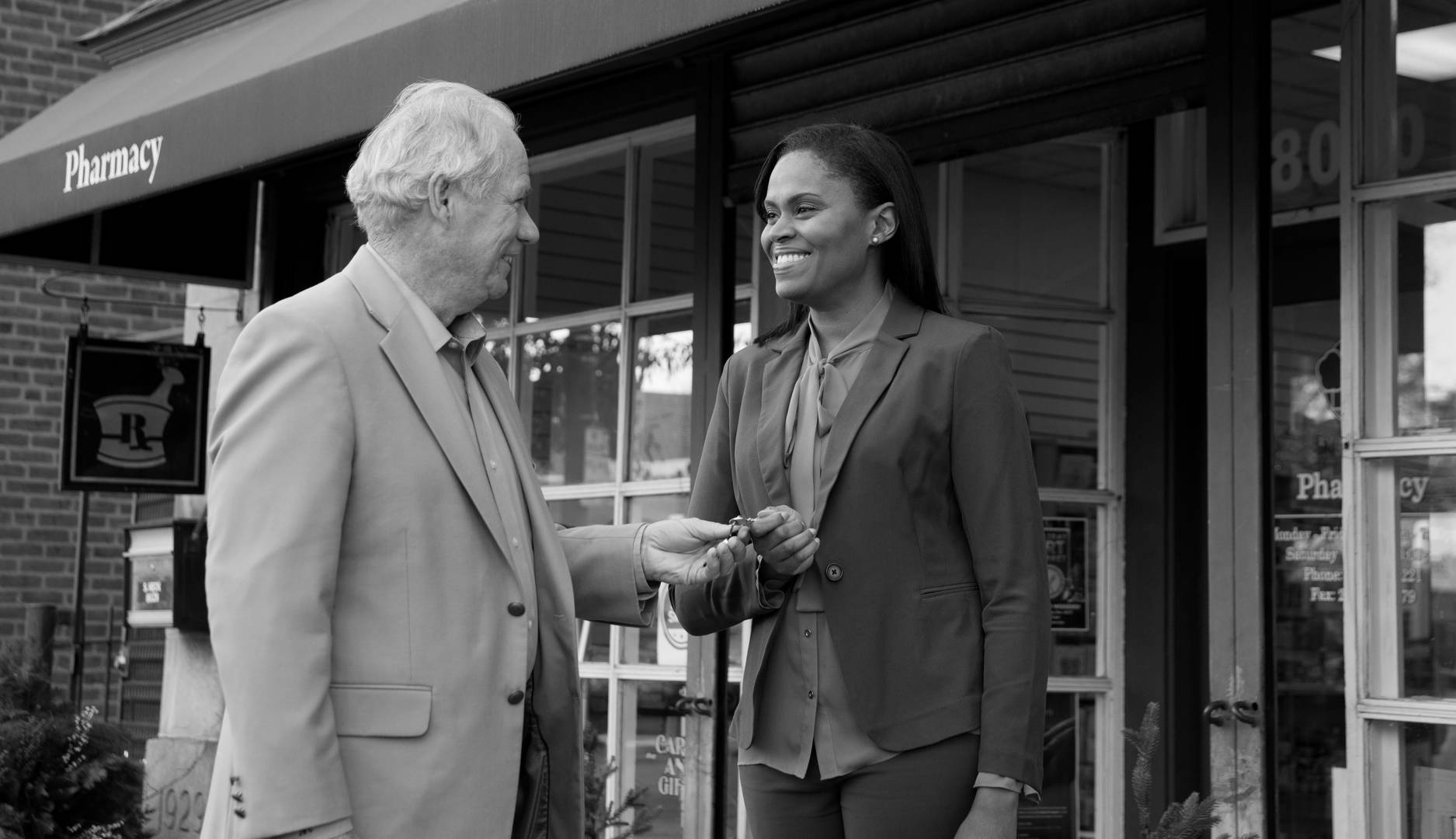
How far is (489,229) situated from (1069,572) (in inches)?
135

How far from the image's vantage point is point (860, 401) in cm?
269

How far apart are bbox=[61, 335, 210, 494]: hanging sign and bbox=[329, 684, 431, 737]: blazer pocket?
201 inches

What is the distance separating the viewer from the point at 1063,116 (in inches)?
167

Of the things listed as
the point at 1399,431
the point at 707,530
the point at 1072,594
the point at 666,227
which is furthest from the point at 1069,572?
the point at 707,530

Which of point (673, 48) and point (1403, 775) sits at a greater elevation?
point (673, 48)

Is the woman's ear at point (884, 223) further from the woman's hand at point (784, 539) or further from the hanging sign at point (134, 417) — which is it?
the hanging sign at point (134, 417)

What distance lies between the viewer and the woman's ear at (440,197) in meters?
2.47

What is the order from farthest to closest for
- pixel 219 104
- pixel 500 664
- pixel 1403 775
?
pixel 219 104 → pixel 1403 775 → pixel 500 664

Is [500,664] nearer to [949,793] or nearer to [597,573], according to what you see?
[597,573]

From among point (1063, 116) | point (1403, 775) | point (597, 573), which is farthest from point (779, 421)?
point (1403, 775)

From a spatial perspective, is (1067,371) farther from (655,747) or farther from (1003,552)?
(1003,552)

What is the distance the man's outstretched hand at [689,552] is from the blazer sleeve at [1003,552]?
370mm

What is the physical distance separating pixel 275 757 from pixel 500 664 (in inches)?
13.9

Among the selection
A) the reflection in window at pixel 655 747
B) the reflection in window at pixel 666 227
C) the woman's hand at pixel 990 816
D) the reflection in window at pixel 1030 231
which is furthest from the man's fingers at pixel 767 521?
the reflection in window at pixel 666 227
